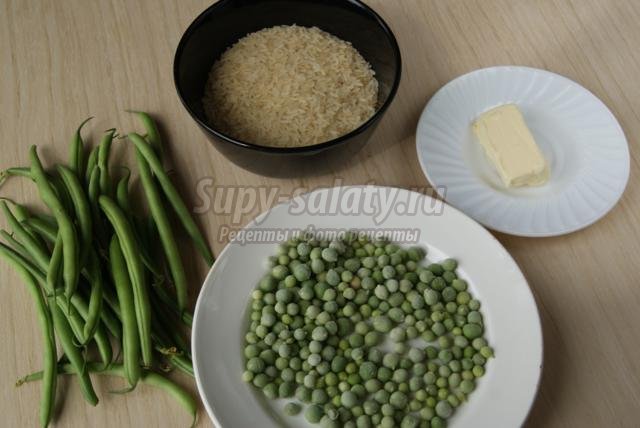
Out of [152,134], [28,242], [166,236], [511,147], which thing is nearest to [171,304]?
[166,236]

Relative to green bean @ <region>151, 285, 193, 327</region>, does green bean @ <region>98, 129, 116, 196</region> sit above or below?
above

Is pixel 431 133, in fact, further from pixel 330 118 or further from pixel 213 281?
pixel 213 281

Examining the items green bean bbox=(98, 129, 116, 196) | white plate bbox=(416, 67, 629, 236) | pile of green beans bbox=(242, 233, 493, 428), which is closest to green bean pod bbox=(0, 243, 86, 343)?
green bean bbox=(98, 129, 116, 196)

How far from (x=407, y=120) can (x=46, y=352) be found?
3.50 feet

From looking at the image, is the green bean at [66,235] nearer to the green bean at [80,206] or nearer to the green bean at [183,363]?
the green bean at [80,206]

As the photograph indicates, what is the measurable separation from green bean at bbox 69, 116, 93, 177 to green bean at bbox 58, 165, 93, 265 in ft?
0.11

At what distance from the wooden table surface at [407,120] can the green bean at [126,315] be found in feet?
0.29

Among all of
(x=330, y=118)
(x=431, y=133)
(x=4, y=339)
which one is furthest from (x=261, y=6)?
(x=4, y=339)

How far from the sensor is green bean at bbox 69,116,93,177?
4.84ft

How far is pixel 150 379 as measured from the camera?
1270mm

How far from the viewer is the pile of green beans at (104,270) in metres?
1.24

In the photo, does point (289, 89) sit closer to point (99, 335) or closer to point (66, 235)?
point (66, 235)

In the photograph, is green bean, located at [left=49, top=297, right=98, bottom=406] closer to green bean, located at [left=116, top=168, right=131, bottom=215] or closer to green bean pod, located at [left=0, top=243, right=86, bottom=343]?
green bean pod, located at [left=0, top=243, right=86, bottom=343]

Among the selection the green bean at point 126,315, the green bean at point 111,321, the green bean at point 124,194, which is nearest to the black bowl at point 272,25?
the green bean at point 124,194
